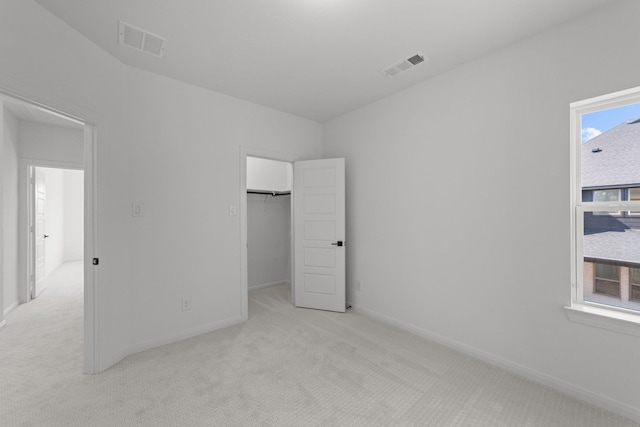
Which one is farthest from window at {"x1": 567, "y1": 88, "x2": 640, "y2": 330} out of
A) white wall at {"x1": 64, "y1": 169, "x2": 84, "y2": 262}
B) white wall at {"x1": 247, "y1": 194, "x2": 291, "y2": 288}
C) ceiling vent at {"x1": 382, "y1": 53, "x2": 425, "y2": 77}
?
white wall at {"x1": 64, "y1": 169, "x2": 84, "y2": 262}

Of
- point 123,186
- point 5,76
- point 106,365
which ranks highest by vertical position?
point 5,76

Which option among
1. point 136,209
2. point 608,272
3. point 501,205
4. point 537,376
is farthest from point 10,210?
point 608,272

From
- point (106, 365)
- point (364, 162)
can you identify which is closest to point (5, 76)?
point (106, 365)

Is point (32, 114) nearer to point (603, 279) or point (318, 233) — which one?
point (318, 233)

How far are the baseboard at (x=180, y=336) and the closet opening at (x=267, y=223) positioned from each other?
153 cm

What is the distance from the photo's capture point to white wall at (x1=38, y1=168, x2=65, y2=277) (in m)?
5.96

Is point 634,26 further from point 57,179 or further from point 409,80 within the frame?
point 57,179

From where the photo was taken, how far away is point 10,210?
11.8 feet

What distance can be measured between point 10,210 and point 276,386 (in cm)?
441

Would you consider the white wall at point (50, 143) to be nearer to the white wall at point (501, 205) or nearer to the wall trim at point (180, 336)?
the wall trim at point (180, 336)

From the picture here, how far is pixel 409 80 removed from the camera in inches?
114

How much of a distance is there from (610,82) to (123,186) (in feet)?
13.1

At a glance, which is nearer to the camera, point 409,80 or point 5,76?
point 5,76

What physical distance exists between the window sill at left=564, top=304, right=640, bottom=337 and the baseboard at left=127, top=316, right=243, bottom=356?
322cm
